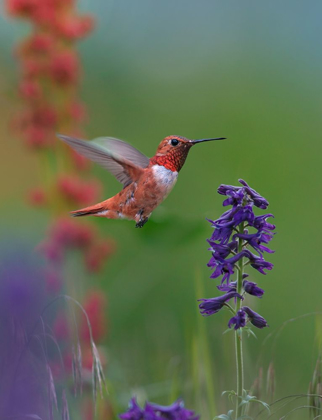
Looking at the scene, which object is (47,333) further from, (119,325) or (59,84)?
(119,325)

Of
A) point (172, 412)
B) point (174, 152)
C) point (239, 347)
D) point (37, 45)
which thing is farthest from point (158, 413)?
point (37, 45)

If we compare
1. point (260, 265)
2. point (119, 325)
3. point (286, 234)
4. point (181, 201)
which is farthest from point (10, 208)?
point (260, 265)

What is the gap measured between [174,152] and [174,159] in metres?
0.04

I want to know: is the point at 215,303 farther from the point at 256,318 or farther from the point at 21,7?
the point at 21,7

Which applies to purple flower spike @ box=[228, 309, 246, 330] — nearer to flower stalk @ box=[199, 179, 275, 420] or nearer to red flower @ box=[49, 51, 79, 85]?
flower stalk @ box=[199, 179, 275, 420]

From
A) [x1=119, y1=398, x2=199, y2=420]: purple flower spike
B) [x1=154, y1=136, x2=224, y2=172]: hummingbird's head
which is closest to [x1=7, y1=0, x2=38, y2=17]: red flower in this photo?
[x1=154, y1=136, x2=224, y2=172]: hummingbird's head

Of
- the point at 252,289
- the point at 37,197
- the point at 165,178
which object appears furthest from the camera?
the point at 37,197

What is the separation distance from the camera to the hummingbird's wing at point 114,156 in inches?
92.5

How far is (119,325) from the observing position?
6051mm

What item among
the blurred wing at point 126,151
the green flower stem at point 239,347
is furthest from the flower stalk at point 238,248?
the blurred wing at point 126,151

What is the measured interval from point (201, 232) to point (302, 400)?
147cm

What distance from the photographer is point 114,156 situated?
7.92 ft

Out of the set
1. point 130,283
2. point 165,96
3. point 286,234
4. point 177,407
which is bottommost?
point 177,407

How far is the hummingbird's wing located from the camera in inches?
92.5
